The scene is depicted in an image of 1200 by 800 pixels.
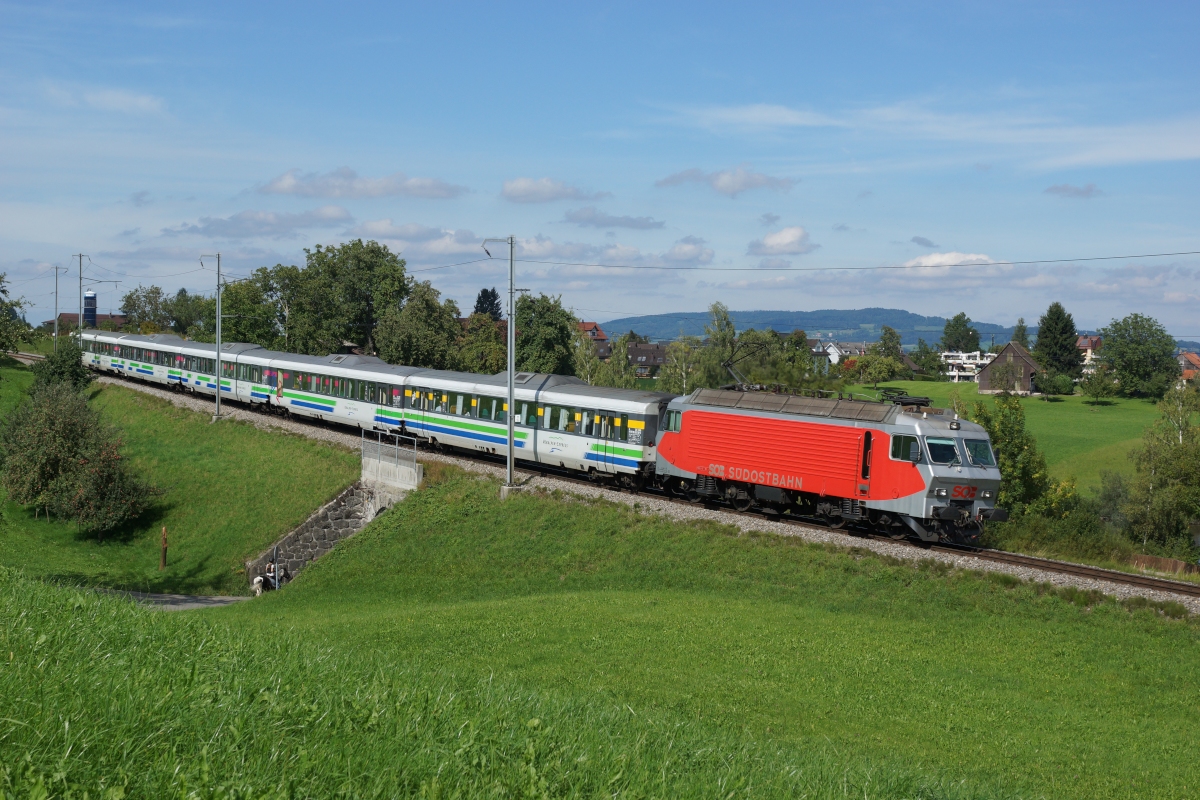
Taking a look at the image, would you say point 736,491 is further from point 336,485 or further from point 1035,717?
point 336,485

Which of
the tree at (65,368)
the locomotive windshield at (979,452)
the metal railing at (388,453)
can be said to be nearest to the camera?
the locomotive windshield at (979,452)

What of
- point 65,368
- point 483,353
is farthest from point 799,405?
point 483,353

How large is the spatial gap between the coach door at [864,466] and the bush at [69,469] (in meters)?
31.0

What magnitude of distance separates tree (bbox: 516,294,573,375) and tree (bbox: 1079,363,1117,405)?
7091 cm

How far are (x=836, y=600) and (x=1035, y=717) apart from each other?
24.9ft

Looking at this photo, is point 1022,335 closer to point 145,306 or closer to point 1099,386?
point 1099,386

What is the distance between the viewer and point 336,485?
3884 centimetres

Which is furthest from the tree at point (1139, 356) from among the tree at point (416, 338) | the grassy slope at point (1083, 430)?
the tree at point (416, 338)

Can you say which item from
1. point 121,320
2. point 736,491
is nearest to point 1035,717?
point 736,491

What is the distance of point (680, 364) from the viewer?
8831 cm

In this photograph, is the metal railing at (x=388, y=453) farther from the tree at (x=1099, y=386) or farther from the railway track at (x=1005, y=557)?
the tree at (x=1099, y=386)

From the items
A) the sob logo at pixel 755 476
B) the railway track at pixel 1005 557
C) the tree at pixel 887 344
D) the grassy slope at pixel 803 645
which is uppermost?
the tree at pixel 887 344

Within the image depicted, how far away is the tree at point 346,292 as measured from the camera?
3285 inches

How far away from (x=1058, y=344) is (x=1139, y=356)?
16.0 metres
